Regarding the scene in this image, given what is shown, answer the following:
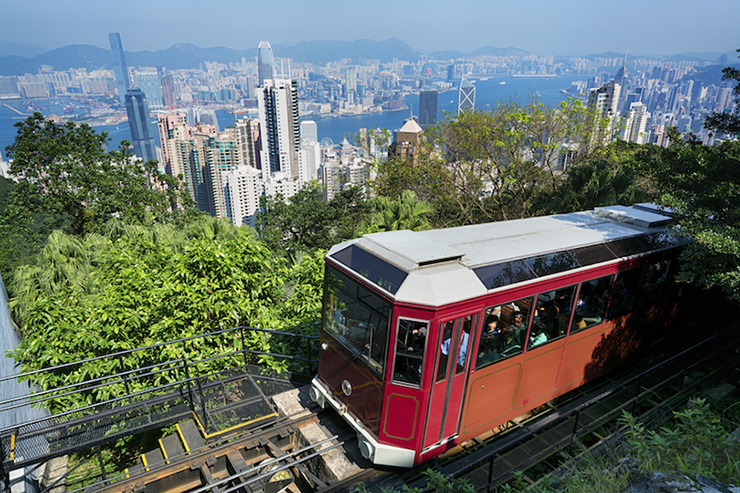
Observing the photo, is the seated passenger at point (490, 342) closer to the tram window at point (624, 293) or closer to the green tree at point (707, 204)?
the tram window at point (624, 293)

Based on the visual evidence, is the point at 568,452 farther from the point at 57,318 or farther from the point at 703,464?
the point at 57,318

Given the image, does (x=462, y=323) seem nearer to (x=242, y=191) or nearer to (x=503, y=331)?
(x=503, y=331)

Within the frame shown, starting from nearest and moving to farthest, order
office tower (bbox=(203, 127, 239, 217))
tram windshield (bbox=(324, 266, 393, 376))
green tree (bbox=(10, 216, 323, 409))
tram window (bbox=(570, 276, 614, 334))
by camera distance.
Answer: tram windshield (bbox=(324, 266, 393, 376))
tram window (bbox=(570, 276, 614, 334))
green tree (bbox=(10, 216, 323, 409))
office tower (bbox=(203, 127, 239, 217))

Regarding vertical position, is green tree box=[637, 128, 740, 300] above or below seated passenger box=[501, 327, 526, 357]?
above

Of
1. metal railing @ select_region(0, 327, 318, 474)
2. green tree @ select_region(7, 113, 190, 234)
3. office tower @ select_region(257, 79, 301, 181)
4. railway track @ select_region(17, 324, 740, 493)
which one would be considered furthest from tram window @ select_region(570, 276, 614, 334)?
office tower @ select_region(257, 79, 301, 181)

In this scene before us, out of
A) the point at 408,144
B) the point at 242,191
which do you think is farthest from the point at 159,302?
the point at 242,191

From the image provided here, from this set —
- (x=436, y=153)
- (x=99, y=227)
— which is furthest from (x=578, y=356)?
(x=99, y=227)

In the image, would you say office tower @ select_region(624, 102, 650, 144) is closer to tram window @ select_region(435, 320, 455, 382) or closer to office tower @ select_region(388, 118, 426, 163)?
office tower @ select_region(388, 118, 426, 163)
